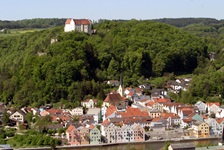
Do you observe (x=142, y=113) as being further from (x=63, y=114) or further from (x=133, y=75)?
(x=133, y=75)

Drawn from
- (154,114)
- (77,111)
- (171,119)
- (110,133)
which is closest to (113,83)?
(77,111)

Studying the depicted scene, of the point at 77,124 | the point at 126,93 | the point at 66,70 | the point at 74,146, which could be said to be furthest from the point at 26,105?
the point at 74,146

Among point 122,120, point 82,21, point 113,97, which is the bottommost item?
point 122,120

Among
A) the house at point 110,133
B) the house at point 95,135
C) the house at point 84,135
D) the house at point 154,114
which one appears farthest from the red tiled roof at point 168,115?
the house at point 84,135

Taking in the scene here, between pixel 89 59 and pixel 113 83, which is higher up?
pixel 89 59

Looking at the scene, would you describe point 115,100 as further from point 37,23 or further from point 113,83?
point 37,23

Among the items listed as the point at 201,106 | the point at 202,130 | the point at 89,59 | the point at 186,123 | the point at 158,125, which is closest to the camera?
the point at 202,130

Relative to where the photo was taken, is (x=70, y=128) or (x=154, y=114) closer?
(x=70, y=128)

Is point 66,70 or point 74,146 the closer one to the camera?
point 74,146
